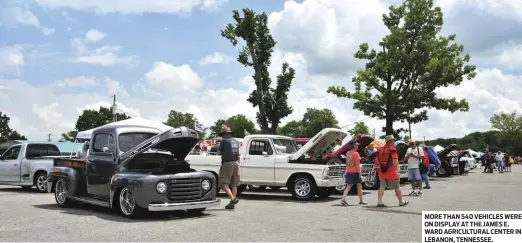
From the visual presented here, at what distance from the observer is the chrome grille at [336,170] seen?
14.3 m

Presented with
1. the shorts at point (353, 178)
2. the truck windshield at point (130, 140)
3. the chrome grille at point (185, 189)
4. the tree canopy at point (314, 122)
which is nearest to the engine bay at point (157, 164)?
the chrome grille at point (185, 189)

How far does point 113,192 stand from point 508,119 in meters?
98.6

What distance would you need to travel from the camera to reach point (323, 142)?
15695 mm

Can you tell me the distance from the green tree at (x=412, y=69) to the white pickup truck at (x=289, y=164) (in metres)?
18.2

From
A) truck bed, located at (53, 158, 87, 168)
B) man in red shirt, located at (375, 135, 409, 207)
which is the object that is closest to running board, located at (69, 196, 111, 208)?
truck bed, located at (53, 158, 87, 168)

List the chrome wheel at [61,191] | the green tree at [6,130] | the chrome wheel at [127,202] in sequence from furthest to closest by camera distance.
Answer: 1. the green tree at [6,130]
2. the chrome wheel at [61,191]
3. the chrome wheel at [127,202]

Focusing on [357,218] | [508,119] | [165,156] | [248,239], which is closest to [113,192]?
[165,156]

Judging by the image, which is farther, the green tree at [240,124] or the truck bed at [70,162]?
the green tree at [240,124]

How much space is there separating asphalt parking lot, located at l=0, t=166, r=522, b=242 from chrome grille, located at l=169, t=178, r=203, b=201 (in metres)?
0.42

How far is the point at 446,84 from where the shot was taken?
32.7 metres

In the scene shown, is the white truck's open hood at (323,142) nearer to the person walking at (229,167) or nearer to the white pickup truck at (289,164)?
the white pickup truck at (289,164)

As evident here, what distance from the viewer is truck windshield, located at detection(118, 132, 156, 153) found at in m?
11.0

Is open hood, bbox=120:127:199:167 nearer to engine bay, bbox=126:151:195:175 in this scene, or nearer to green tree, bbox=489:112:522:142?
engine bay, bbox=126:151:195:175

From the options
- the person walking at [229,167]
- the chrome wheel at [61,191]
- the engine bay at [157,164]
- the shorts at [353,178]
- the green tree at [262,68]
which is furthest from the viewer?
the green tree at [262,68]
